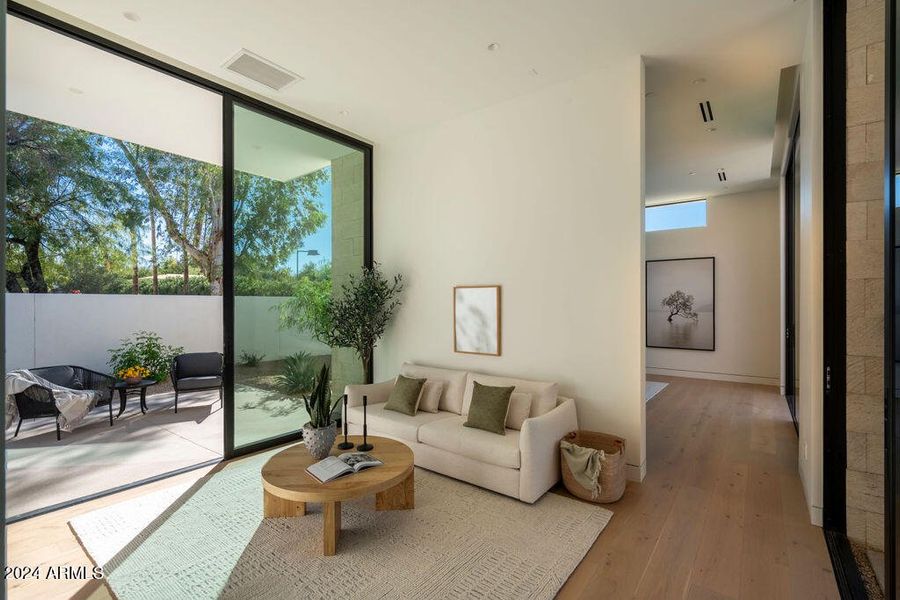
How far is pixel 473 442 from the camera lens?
310 cm

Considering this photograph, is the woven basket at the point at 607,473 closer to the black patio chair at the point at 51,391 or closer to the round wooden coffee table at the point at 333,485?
the round wooden coffee table at the point at 333,485

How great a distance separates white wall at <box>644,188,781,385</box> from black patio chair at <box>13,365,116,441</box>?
873 centimetres

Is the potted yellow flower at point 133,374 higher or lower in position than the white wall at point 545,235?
lower

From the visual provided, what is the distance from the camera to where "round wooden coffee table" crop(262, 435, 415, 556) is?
7.40 ft

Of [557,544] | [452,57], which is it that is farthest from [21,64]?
[557,544]

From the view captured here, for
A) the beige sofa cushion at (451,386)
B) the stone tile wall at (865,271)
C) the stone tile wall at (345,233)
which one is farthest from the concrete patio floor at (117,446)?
the stone tile wall at (865,271)

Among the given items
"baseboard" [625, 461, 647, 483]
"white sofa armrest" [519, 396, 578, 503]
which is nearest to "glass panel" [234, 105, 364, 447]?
"white sofa armrest" [519, 396, 578, 503]

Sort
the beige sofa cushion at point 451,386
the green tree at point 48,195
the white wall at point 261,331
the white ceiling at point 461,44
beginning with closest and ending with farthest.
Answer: the white ceiling at point 461,44, the green tree at point 48,195, the white wall at point 261,331, the beige sofa cushion at point 451,386

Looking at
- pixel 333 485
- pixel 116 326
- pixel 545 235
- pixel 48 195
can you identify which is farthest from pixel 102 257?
pixel 545 235

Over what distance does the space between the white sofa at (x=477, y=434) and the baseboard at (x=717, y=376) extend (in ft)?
17.0

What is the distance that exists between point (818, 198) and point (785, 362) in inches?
174

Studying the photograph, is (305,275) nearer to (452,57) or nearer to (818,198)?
(452,57)

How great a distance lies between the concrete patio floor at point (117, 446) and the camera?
3141 mm

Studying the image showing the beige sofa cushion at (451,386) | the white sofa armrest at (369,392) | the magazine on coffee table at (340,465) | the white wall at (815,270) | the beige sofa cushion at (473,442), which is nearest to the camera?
the magazine on coffee table at (340,465)
